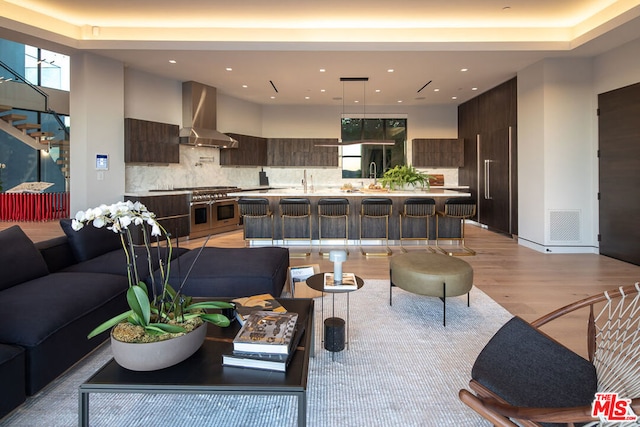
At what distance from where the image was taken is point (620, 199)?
18.2 feet

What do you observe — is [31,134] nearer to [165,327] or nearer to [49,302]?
[49,302]

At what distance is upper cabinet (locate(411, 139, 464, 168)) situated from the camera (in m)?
10.1

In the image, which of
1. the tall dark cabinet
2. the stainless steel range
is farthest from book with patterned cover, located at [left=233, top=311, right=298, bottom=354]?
the tall dark cabinet

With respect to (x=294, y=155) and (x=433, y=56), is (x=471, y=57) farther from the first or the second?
(x=294, y=155)

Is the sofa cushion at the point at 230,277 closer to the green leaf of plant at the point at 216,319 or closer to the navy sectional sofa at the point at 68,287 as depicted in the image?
the navy sectional sofa at the point at 68,287

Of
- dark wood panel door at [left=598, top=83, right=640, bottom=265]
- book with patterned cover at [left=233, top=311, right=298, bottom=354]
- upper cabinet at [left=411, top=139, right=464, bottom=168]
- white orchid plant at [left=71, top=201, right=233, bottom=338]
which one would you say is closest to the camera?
white orchid plant at [left=71, top=201, right=233, bottom=338]

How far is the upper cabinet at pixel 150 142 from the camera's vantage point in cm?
644

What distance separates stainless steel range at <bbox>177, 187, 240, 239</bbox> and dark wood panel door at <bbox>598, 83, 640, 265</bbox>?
702cm

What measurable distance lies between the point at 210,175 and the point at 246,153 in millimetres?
1209

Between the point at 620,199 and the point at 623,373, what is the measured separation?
5.38m

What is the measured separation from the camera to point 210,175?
8.70 m

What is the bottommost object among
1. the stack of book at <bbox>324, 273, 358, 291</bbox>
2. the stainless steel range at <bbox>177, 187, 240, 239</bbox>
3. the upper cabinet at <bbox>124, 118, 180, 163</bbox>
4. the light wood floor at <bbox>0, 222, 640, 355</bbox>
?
the light wood floor at <bbox>0, 222, 640, 355</bbox>

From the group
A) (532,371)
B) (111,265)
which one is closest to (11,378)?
(111,265)

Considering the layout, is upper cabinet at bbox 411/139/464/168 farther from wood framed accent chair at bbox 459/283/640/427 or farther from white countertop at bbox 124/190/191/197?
wood framed accent chair at bbox 459/283/640/427
